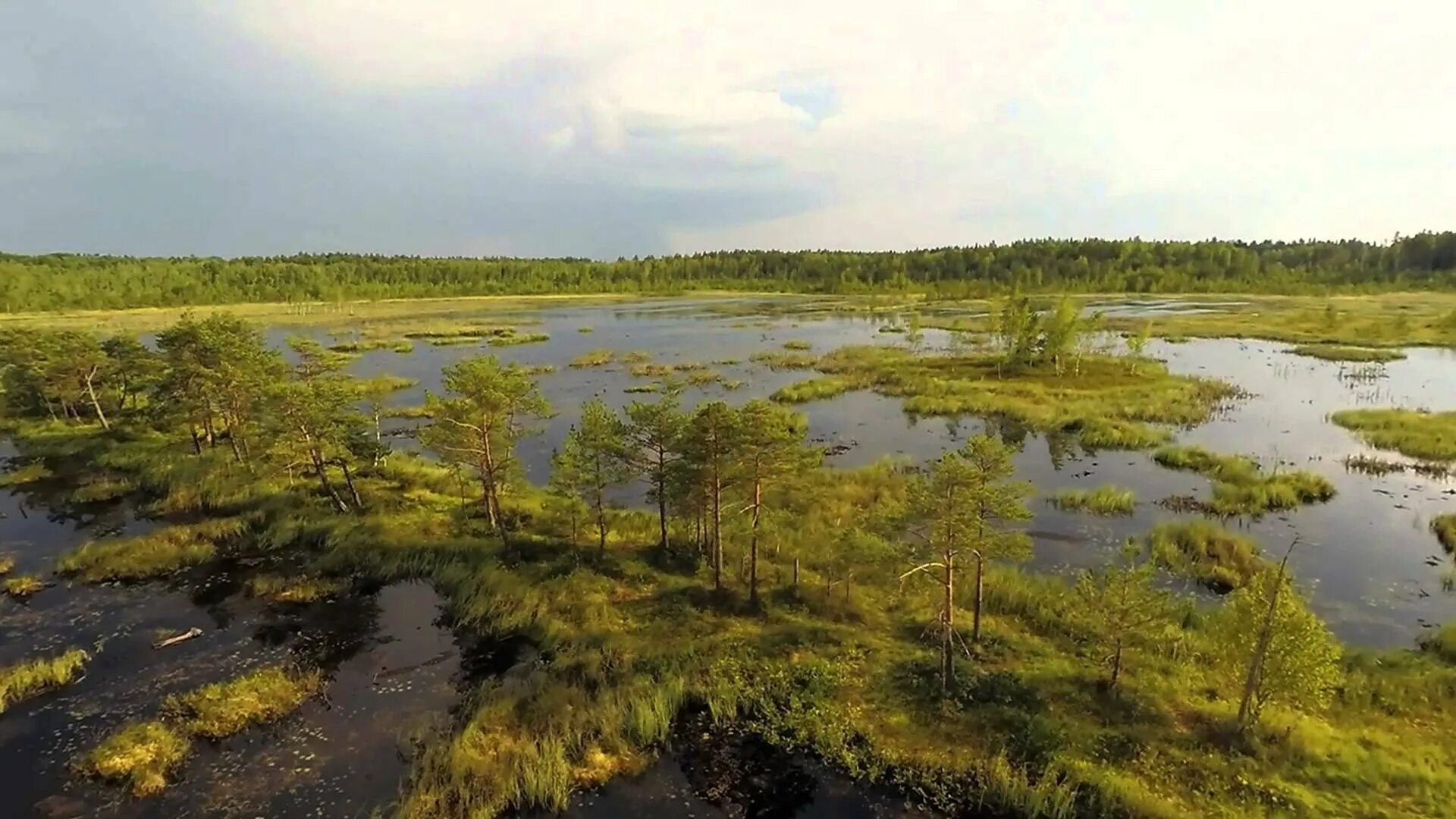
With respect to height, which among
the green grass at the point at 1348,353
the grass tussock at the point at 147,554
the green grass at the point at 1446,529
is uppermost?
the green grass at the point at 1348,353

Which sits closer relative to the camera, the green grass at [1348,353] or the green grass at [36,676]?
the green grass at [36,676]

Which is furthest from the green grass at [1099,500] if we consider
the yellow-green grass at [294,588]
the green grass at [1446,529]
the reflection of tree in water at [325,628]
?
the yellow-green grass at [294,588]

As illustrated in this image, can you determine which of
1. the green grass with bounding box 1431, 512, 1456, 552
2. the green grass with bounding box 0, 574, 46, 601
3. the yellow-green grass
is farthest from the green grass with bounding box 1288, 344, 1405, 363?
the green grass with bounding box 0, 574, 46, 601

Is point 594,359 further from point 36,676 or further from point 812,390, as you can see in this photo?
point 36,676

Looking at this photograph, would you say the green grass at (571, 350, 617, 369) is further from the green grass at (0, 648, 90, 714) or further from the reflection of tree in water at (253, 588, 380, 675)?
the green grass at (0, 648, 90, 714)

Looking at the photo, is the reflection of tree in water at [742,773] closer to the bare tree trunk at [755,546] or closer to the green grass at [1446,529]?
the bare tree trunk at [755,546]

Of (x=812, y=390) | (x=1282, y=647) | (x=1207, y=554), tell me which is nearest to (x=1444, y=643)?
(x=1207, y=554)
